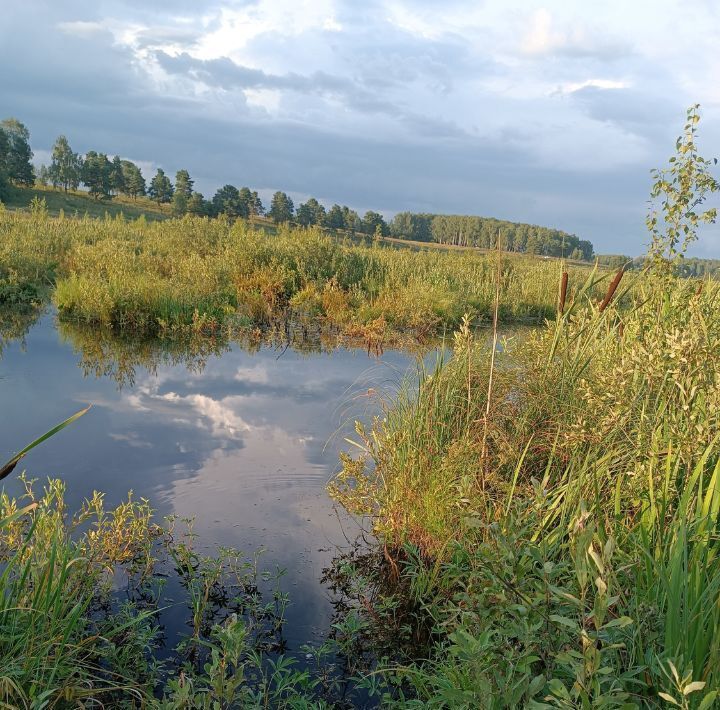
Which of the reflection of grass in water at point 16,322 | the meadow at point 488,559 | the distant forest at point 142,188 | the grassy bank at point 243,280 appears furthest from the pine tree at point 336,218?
the meadow at point 488,559

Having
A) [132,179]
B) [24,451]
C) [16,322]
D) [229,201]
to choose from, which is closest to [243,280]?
[16,322]

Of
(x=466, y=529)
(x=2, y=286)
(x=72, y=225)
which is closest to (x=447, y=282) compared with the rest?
(x=2, y=286)

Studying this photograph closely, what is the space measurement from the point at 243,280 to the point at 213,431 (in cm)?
746

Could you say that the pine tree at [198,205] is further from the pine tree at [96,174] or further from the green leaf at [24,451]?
the green leaf at [24,451]

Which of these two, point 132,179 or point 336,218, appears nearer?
point 336,218

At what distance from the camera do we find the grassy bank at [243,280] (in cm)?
1170

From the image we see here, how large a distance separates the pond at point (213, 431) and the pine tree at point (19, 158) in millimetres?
53465

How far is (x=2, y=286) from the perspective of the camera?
13086mm

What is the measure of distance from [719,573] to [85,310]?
10995 millimetres

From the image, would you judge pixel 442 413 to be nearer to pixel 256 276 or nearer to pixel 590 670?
pixel 590 670

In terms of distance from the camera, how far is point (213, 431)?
6.91 metres

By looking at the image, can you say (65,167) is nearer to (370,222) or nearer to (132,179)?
(132,179)

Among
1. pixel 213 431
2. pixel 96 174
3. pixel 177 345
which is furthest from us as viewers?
pixel 96 174

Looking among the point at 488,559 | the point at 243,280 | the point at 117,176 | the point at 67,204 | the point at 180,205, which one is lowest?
the point at 488,559
